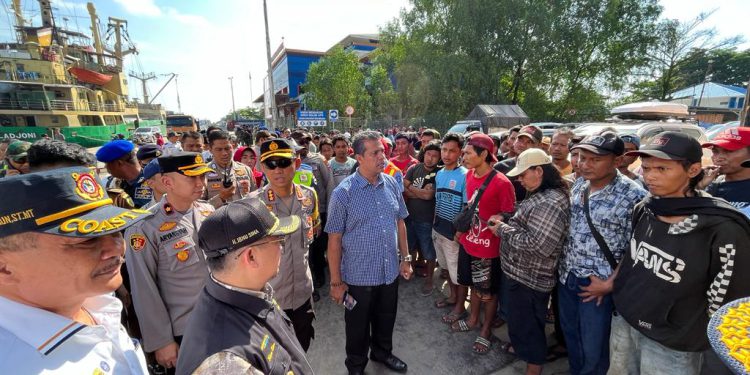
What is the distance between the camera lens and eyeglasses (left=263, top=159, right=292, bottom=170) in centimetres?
274

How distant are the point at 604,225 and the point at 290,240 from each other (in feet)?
7.93

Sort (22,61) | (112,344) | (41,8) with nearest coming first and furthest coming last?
(112,344) → (22,61) → (41,8)

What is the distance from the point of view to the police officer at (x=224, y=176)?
12.3 feet

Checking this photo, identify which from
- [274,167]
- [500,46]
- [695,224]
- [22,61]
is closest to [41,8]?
[22,61]

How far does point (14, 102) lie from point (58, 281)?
37.7 m

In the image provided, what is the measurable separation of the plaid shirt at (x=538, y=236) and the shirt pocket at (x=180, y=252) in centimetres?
239

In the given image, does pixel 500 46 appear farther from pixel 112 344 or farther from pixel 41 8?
pixel 41 8

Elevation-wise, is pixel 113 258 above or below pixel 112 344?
above

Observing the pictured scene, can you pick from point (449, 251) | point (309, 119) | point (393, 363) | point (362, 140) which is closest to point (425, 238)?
point (449, 251)

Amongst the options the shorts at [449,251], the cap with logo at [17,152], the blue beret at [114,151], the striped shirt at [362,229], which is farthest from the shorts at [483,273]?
the cap with logo at [17,152]

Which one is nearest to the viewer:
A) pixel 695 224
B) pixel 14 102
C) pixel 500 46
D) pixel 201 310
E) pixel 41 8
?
pixel 201 310

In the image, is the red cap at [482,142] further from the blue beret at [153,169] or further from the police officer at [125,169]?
the police officer at [125,169]

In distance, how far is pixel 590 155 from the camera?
91.8 inches

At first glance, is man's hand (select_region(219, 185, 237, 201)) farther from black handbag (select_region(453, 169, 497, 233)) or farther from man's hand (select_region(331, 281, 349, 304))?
black handbag (select_region(453, 169, 497, 233))
